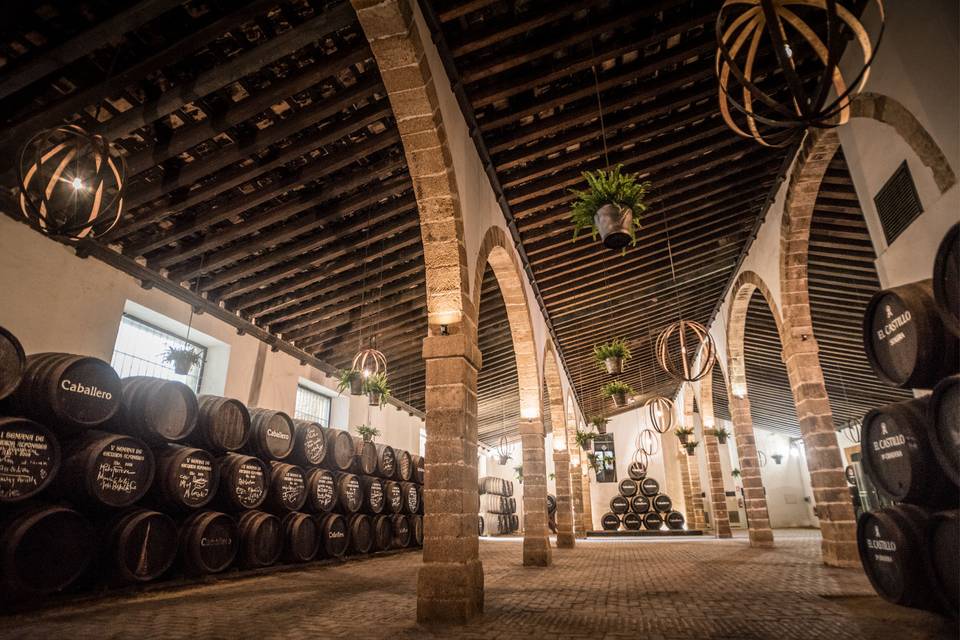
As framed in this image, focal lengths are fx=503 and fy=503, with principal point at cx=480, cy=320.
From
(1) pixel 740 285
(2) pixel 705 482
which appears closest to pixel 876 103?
(1) pixel 740 285

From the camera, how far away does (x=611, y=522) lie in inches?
656

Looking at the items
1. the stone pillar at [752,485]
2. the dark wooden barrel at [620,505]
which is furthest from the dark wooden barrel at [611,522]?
the stone pillar at [752,485]

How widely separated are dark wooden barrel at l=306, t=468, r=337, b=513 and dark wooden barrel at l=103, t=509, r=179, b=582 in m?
1.96

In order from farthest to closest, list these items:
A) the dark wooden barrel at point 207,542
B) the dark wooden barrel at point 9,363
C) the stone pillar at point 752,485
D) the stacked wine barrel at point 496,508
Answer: the stacked wine barrel at point 496,508, the stone pillar at point 752,485, the dark wooden barrel at point 207,542, the dark wooden barrel at point 9,363

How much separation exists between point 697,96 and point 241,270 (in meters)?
6.02

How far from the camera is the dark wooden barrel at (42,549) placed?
127 inches

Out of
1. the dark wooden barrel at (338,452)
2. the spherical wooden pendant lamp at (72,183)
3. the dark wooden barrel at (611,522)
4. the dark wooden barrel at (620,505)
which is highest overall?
the spherical wooden pendant lamp at (72,183)

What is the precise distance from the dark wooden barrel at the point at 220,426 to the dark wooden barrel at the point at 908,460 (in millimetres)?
5383

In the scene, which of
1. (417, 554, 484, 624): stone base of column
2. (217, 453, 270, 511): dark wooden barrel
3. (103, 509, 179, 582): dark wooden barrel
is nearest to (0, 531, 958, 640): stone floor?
(417, 554, 484, 624): stone base of column

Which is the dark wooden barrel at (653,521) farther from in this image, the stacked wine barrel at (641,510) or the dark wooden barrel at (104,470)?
the dark wooden barrel at (104,470)

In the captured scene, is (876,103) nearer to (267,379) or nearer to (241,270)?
(241,270)

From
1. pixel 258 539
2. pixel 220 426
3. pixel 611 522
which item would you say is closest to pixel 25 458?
pixel 220 426

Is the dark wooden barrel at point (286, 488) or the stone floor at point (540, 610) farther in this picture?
the dark wooden barrel at point (286, 488)

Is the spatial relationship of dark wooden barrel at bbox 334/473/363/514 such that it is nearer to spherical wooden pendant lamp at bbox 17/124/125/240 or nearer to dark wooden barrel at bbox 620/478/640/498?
spherical wooden pendant lamp at bbox 17/124/125/240
